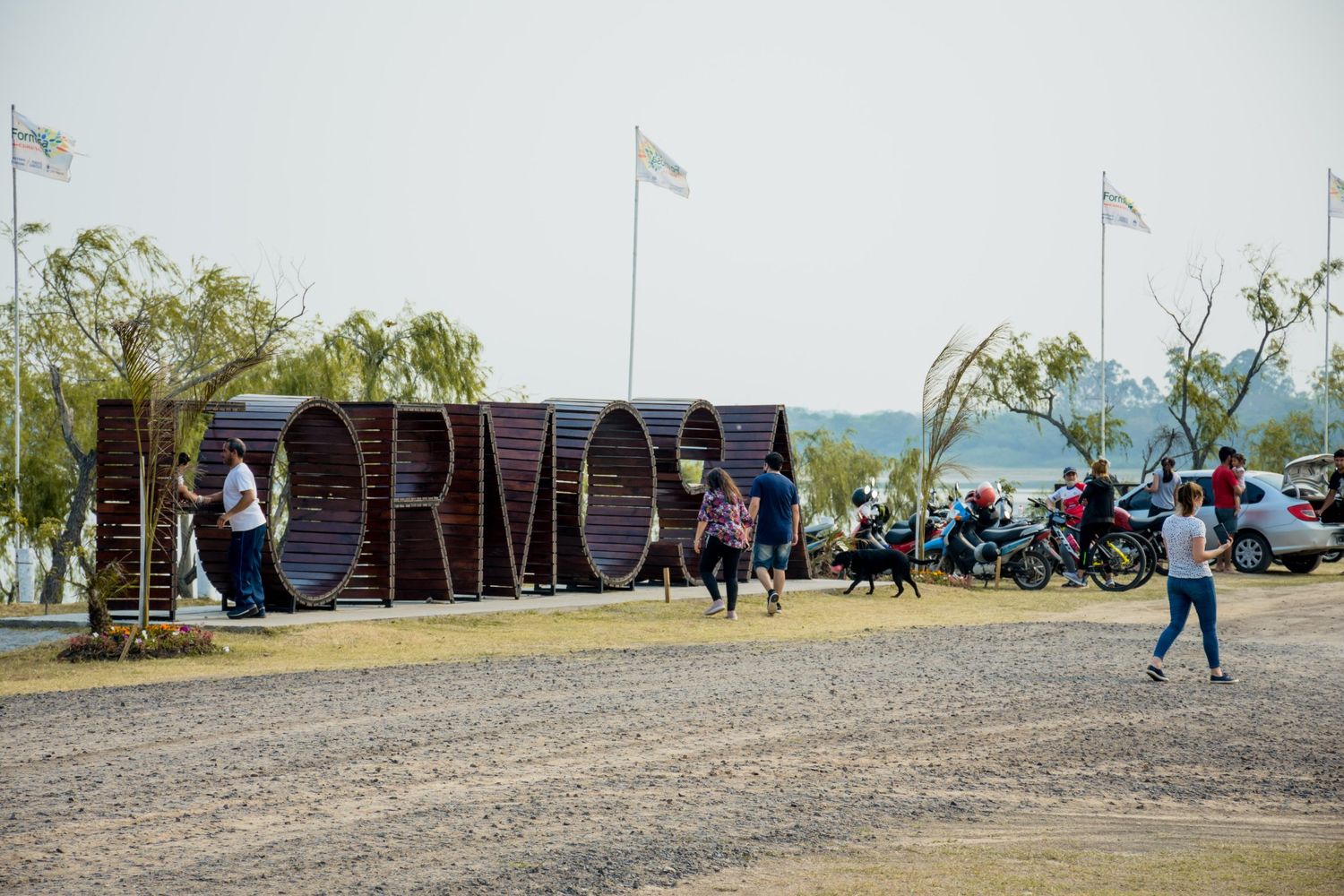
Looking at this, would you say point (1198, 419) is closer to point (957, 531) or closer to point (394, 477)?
point (957, 531)

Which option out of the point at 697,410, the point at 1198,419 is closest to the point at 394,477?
the point at 697,410

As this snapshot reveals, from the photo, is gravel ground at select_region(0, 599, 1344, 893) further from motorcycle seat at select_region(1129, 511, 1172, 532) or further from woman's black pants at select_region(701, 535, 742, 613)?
motorcycle seat at select_region(1129, 511, 1172, 532)

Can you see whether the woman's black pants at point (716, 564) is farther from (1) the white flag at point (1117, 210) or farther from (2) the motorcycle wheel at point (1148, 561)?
(1) the white flag at point (1117, 210)

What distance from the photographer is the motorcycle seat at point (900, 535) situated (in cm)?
2319

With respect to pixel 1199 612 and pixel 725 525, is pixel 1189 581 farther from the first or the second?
pixel 725 525

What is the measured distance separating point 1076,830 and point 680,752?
2.39 meters

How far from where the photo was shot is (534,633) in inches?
573

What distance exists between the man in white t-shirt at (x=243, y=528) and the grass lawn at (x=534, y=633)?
0.97 meters

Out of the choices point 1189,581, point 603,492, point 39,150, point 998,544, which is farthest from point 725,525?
point 39,150

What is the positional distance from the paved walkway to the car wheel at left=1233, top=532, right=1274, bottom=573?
720 centimetres

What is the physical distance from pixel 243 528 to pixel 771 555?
585 cm

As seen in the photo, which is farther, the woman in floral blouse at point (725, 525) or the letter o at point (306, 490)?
the woman in floral blouse at point (725, 525)

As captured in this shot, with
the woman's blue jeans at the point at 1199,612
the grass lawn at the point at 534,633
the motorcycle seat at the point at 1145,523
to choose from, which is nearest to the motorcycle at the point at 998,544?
the grass lawn at the point at 534,633

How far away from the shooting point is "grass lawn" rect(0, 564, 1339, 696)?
460 inches
